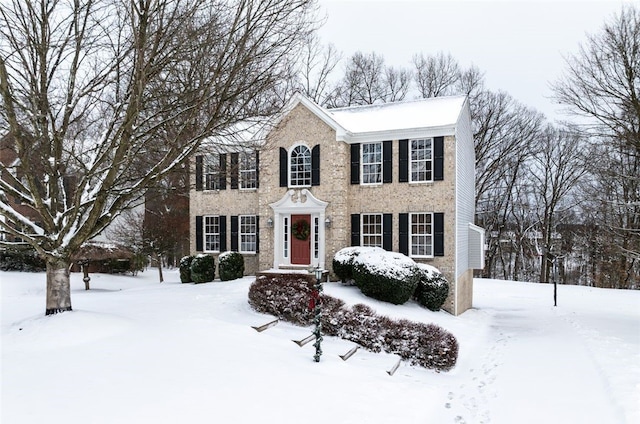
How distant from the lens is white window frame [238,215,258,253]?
59.2 feet

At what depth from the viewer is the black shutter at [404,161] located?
15797mm

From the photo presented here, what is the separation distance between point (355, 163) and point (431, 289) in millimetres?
5571

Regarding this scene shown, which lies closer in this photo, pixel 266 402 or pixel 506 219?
pixel 266 402

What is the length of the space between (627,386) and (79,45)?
11.8 metres

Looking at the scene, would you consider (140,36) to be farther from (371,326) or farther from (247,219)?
(247,219)

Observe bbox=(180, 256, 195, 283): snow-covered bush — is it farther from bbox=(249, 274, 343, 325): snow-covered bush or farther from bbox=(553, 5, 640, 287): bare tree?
bbox=(553, 5, 640, 287): bare tree

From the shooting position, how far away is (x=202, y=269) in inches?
695

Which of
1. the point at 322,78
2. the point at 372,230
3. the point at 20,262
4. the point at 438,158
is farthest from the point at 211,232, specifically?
the point at 322,78

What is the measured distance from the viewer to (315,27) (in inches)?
336

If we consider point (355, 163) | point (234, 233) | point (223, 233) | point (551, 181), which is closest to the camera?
point (355, 163)

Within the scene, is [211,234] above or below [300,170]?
below

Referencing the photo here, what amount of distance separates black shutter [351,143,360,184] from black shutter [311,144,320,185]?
1343 millimetres

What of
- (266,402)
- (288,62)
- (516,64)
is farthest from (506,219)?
(266,402)

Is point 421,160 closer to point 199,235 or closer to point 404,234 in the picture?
point 404,234
